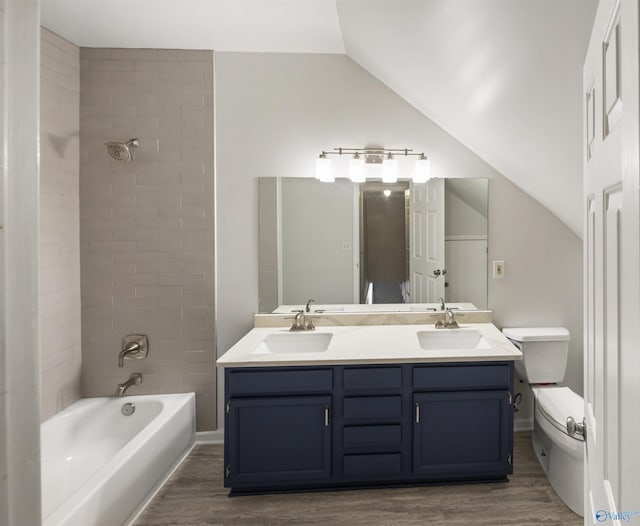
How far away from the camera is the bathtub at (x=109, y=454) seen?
1667mm

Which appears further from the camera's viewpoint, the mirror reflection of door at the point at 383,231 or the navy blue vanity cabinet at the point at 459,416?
the mirror reflection of door at the point at 383,231

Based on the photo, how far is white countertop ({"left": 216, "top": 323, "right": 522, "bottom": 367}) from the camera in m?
2.01

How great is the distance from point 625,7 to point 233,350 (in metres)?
2.03

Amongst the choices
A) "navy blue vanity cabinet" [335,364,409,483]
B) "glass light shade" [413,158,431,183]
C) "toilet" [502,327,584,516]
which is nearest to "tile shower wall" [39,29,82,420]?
"navy blue vanity cabinet" [335,364,409,483]

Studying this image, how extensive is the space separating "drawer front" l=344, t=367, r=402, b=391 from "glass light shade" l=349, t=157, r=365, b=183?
1.24m

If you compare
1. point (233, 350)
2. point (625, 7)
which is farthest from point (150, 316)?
point (625, 7)

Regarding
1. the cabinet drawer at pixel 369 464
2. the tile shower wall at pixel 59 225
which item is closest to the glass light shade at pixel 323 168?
the tile shower wall at pixel 59 225

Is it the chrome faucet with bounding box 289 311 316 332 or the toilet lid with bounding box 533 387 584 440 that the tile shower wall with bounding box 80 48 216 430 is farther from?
the toilet lid with bounding box 533 387 584 440

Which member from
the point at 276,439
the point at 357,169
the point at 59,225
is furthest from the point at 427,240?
the point at 59,225

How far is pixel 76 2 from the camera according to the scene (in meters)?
2.07

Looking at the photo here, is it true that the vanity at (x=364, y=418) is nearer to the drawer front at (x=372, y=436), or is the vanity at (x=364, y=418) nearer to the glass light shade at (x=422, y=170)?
the drawer front at (x=372, y=436)

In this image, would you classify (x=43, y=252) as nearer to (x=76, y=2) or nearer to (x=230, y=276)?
(x=230, y=276)

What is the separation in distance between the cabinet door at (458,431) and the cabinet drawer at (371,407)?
11 centimetres

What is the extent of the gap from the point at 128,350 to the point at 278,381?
1149 millimetres
